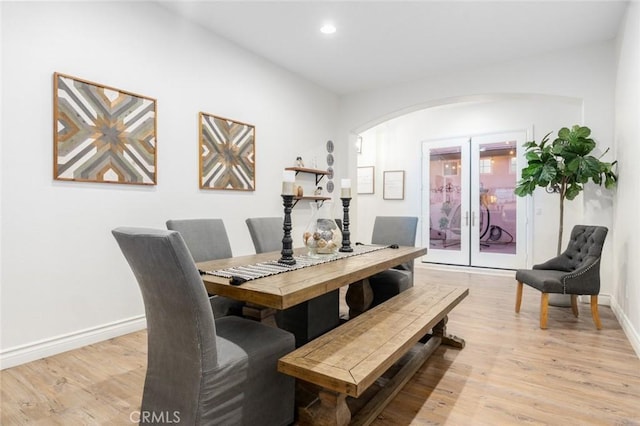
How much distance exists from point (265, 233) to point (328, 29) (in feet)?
7.40

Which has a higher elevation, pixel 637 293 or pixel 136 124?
pixel 136 124

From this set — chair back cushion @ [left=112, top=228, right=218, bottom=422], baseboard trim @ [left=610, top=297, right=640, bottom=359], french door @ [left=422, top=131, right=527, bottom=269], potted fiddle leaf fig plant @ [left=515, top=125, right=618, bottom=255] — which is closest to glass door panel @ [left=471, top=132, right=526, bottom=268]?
french door @ [left=422, top=131, right=527, bottom=269]

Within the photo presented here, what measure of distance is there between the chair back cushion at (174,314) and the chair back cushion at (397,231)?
104 inches

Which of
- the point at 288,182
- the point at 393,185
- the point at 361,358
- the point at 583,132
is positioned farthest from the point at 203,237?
the point at 393,185

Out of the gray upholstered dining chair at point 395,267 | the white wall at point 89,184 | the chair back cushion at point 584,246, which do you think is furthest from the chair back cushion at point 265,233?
the chair back cushion at point 584,246

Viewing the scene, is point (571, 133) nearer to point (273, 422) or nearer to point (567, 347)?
point (567, 347)

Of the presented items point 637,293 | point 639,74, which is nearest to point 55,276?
point 637,293

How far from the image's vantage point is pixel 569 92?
4.11m

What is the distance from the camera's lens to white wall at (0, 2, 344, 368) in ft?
8.02

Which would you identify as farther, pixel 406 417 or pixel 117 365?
pixel 117 365

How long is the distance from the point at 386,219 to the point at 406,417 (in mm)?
2363

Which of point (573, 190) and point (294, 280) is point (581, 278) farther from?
point (294, 280)

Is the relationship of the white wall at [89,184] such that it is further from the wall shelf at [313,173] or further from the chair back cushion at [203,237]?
the wall shelf at [313,173]

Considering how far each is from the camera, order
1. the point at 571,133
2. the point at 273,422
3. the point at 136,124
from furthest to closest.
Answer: the point at 571,133 < the point at 136,124 < the point at 273,422
